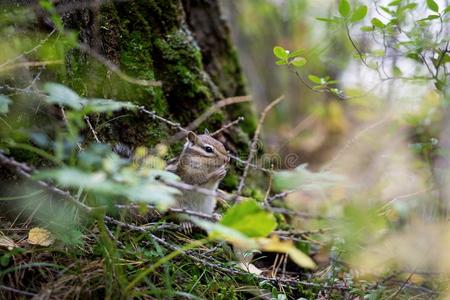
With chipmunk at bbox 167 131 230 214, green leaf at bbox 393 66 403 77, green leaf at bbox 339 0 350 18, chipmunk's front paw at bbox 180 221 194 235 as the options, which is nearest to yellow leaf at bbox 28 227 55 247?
chipmunk's front paw at bbox 180 221 194 235

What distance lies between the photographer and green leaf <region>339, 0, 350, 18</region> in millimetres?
2283

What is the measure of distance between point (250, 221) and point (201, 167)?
1.41m

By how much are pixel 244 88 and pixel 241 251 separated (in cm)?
162

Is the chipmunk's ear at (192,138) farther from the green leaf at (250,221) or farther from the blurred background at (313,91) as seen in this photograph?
the green leaf at (250,221)

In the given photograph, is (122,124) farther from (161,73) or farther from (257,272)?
(257,272)

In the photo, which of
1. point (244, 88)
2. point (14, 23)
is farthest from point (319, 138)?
point (14, 23)

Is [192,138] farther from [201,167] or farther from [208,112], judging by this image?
[208,112]

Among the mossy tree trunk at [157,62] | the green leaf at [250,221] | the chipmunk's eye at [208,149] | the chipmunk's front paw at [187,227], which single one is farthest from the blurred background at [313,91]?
the chipmunk's front paw at [187,227]

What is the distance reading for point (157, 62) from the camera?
2.99 metres

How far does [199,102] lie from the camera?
3.11 meters

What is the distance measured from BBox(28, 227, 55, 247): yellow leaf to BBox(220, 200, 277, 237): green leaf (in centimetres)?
93

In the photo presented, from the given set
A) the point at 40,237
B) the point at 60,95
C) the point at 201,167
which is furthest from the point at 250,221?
the point at 201,167

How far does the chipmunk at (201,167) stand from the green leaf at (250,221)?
1.31 m

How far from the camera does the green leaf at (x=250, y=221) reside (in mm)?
1402
